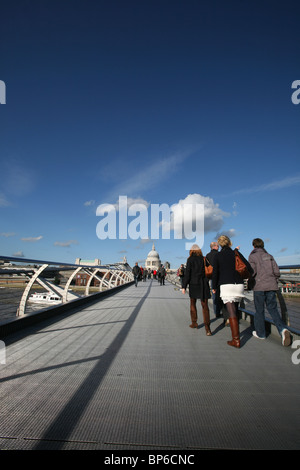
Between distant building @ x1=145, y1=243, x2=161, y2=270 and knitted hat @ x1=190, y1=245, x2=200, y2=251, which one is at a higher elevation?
Answer: distant building @ x1=145, y1=243, x2=161, y2=270

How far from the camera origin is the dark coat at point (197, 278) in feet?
16.9

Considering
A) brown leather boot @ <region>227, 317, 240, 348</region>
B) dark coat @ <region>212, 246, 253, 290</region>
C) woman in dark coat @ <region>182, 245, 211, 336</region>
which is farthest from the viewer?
woman in dark coat @ <region>182, 245, 211, 336</region>

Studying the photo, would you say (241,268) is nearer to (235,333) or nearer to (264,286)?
(264,286)

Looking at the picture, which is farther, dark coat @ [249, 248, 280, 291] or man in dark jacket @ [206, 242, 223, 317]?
man in dark jacket @ [206, 242, 223, 317]

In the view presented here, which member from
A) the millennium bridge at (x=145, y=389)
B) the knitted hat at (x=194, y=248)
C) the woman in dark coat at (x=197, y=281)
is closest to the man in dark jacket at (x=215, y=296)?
the knitted hat at (x=194, y=248)

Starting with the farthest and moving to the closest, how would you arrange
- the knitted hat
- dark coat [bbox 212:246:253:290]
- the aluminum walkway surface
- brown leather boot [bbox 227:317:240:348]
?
1. the knitted hat
2. dark coat [bbox 212:246:253:290]
3. brown leather boot [bbox 227:317:240:348]
4. the aluminum walkway surface

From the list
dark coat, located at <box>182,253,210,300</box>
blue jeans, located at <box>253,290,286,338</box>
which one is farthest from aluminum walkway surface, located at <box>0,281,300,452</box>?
dark coat, located at <box>182,253,210,300</box>

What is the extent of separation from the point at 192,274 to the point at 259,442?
11.8 ft

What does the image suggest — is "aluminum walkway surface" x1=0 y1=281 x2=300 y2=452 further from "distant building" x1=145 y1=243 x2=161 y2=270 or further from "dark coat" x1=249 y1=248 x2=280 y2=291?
"distant building" x1=145 y1=243 x2=161 y2=270

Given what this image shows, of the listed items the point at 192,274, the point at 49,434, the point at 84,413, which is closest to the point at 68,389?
the point at 84,413

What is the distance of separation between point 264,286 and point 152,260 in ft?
430

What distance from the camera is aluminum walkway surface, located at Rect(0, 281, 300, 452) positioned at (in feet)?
5.91

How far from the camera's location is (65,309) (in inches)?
272

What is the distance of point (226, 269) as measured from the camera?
4.45m
